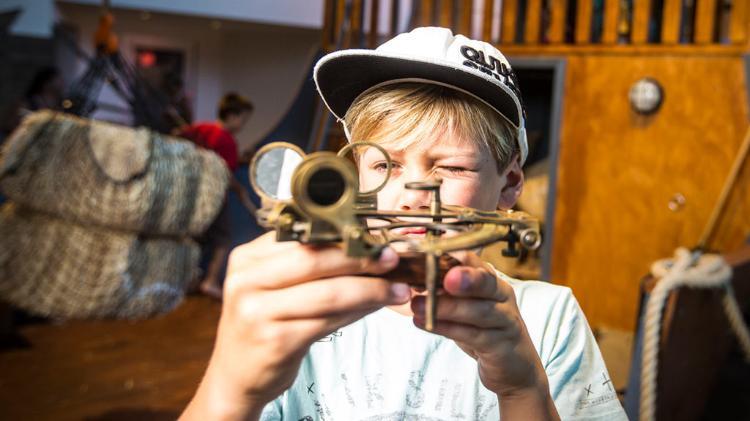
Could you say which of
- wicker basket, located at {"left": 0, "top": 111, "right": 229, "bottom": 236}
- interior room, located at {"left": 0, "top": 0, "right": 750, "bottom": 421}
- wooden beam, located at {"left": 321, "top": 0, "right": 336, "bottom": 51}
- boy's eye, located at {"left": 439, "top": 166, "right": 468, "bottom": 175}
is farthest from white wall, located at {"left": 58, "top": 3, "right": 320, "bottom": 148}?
boy's eye, located at {"left": 439, "top": 166, "right": 468, "bottom": 175}

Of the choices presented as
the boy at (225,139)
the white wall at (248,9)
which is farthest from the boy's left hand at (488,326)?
the white wall at (248,9)

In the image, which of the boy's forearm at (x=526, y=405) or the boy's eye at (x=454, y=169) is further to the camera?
the boy's eye at (x=454, y=169)

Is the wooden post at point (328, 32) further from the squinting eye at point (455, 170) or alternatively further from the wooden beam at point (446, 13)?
the squinting eye at point (455, 170)

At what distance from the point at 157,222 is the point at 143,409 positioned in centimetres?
77

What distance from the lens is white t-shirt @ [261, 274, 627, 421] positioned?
64 centimetres

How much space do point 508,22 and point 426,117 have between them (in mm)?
1554

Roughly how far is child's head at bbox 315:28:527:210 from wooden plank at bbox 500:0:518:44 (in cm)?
146

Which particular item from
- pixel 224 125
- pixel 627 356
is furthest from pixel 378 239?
pixel 224 125

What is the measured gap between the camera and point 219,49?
5.72 m

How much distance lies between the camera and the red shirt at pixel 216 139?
2.83m

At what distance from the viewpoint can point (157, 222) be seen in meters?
2.51

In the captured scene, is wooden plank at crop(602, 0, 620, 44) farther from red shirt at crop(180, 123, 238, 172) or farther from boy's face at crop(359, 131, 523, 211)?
red shirt at crop(180, 123, 238, 172)

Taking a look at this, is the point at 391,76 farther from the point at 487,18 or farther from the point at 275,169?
the point at 487,18

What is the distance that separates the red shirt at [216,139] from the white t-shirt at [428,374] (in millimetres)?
2244
